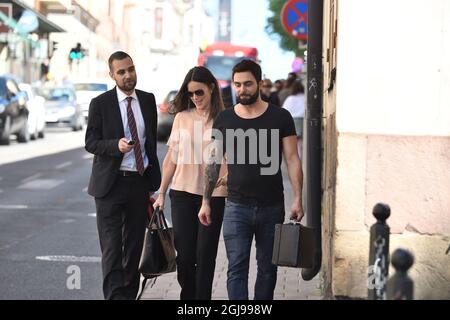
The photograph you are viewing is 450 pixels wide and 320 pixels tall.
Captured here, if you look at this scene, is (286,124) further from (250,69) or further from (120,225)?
(120,225)

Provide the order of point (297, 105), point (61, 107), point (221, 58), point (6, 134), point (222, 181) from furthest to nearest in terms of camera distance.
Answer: point (221, 58), point (61, 107), point (6, 134), point (297, 105), point (222, 181)

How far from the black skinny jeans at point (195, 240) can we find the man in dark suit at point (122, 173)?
0.28 m

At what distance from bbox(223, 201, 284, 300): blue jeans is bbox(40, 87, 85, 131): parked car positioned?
3628 cm

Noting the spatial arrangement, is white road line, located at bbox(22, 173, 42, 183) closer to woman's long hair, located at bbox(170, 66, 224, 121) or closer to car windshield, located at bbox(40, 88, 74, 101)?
woman's long hair, located at bbox(170, 66, 224, 121)

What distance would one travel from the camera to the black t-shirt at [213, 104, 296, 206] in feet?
22.9

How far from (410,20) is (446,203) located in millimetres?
1136

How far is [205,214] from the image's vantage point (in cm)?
732

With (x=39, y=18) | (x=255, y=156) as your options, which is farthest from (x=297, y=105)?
(x=39, y=18)

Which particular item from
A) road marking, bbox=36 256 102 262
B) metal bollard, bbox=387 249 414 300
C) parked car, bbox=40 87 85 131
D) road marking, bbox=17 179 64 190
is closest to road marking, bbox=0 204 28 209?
road marking, bbox=17 179 64 190

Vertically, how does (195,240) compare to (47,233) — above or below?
above

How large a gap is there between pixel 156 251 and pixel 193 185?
19.9 inches

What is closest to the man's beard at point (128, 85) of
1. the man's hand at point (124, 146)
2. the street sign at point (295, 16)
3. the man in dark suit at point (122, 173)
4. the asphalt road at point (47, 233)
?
the man in dark suit at point (122, 173)

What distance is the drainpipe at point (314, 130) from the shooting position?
8.98m

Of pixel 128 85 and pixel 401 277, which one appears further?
pixel 128 85
